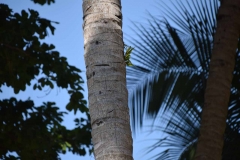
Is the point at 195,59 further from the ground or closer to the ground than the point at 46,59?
closer to the ground

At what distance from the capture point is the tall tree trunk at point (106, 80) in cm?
293

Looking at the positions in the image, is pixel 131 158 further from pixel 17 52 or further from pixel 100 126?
pixel 17 52

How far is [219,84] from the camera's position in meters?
5.47

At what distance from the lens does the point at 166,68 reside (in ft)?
24.2

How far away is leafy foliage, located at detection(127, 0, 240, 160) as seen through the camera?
7074mm

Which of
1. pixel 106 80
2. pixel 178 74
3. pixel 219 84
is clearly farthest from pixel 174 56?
pixel 106 80

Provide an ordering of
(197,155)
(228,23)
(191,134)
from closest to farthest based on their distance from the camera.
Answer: (197,155), (228,23), (191,134)

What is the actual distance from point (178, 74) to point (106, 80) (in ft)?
14.1

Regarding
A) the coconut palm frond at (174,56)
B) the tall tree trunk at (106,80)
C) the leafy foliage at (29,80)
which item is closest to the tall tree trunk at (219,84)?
the coconut palm frond at (174,56)

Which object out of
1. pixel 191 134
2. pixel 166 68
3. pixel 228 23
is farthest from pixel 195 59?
pixel 228 23

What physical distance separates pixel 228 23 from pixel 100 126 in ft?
10.2

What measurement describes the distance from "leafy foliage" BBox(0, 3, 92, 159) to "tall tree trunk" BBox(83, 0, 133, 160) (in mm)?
4620

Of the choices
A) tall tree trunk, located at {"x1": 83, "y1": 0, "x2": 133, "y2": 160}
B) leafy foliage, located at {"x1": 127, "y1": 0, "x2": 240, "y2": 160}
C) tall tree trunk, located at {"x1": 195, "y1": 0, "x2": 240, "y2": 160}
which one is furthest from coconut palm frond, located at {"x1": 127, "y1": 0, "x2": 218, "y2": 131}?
tall tree trunk, located at {"x1": 83, "y1": 0, "x2": 133, "y2": 160}

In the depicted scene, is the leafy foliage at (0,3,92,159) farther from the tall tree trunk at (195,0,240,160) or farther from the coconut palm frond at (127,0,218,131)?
the tall tree trunk at (195,0,240,160)
